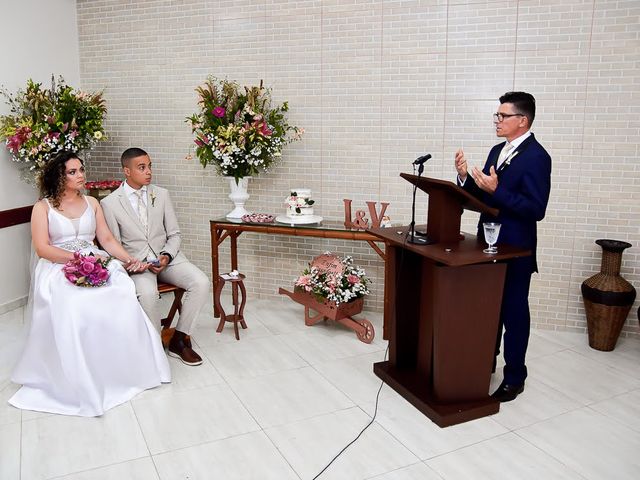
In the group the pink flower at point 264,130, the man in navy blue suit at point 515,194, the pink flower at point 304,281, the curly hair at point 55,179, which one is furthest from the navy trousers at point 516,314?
the curly hair at point 55,179

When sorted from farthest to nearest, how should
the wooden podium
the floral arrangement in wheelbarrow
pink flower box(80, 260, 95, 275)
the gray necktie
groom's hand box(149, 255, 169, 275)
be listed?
the floral arrangement in wheelbarrow, the gray necktie, groom's hand box(149, 255, 169, 275), pink flower box(80, 260, 95, 275), the wooden podium

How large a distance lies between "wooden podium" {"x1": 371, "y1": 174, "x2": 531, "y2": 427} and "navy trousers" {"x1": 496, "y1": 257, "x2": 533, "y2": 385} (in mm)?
143

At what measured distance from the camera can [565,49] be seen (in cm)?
443

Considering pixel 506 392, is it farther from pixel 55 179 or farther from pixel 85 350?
pixel 55 179

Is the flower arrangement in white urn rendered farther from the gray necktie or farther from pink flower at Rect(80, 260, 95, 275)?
pink flower at Rect(80, 260, 95, 275)

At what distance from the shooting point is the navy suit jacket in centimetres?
317

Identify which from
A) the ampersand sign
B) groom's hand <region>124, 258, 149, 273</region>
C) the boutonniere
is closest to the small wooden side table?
groom's hand <region>124, 258, 149, 273</region>

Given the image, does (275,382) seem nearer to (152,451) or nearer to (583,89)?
(152,451)

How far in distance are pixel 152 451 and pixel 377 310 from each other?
2713mm

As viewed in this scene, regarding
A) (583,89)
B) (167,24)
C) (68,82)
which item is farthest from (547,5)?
Result: (68,82)

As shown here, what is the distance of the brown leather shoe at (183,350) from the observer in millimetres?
4043

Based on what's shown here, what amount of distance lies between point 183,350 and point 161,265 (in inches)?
25.4

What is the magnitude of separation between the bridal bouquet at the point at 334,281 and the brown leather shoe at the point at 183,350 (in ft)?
3.61

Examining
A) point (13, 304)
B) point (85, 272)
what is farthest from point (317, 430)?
point (13, 304)
